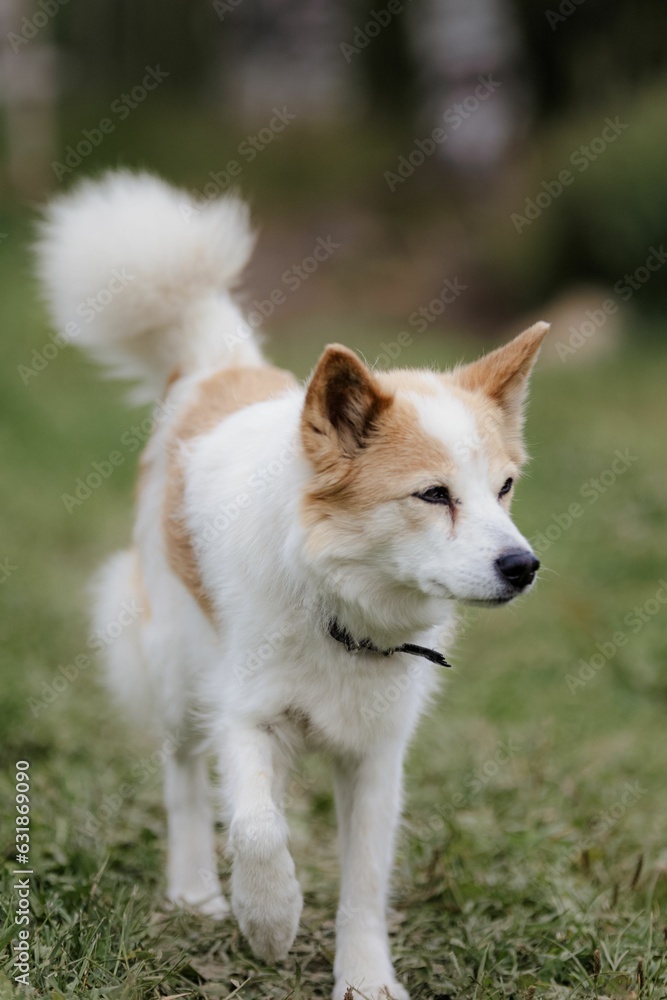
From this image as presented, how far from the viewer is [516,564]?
10.0 feet

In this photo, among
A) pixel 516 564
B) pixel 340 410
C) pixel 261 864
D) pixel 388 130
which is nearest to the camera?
pixel 516 564

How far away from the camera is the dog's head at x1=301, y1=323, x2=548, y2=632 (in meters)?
3.11

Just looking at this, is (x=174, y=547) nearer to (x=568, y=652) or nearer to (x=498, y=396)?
(x=498, y=396)

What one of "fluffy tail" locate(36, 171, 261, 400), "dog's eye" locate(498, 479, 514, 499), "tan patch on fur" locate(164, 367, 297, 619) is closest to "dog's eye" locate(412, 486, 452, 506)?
"dog's eye" locate(498, 479, 514, 499)

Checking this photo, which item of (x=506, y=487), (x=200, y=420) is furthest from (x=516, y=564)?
(x=200, y=420)

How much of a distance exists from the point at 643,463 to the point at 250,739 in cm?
627

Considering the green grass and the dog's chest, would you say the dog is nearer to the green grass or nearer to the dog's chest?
the dog's chest

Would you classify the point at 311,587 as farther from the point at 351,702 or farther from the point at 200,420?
the point at 200,420

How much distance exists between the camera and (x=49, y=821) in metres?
4.11

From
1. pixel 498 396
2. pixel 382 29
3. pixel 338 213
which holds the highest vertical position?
pixel 498 396

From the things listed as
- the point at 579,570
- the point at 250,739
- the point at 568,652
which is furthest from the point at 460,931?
the point at 579,570

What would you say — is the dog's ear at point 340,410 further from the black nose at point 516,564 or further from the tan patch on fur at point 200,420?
the tan patch on fur at point 200,420

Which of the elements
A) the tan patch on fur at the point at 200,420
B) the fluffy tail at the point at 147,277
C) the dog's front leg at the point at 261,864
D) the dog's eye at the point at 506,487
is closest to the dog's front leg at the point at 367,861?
the dog's front leg at the point at 261,864

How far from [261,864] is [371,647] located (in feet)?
2.32
